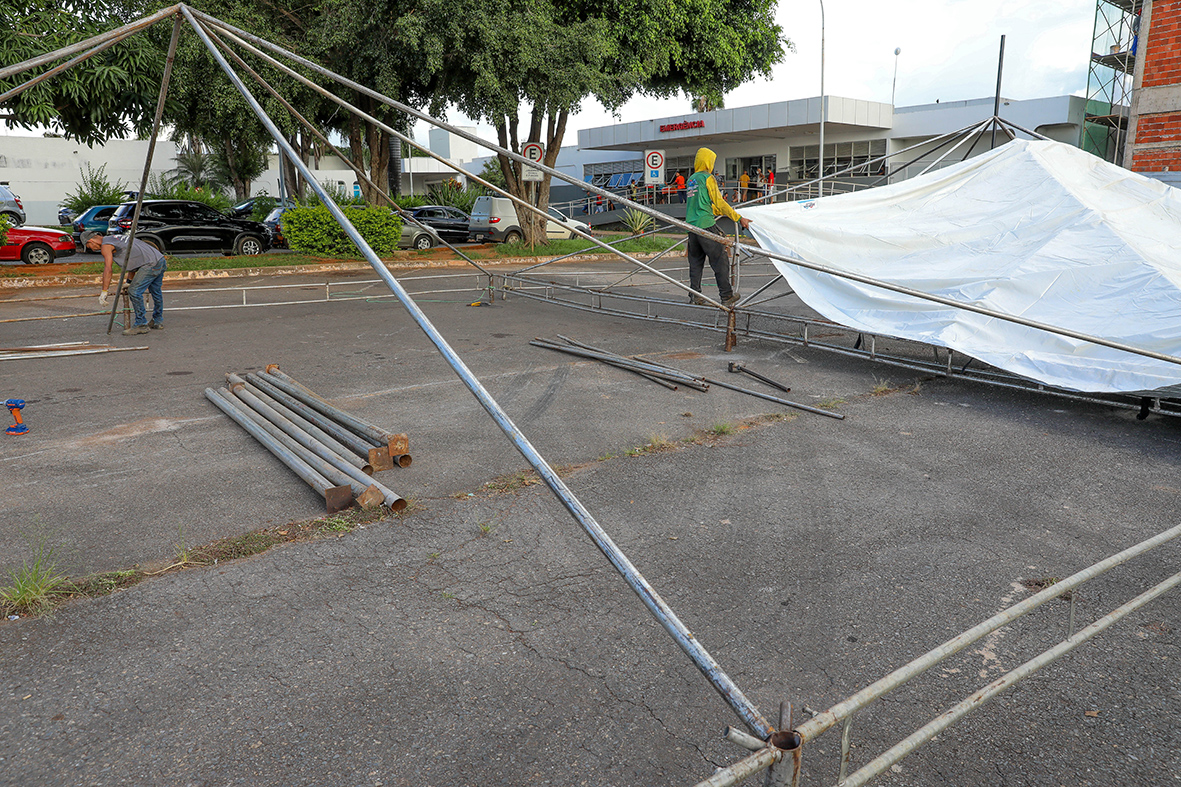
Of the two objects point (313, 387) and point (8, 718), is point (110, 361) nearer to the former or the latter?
point (313, 387)

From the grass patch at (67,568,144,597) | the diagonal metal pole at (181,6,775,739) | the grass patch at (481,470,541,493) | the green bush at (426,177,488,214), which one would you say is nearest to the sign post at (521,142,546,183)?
the green bush at (426,177,488,214)

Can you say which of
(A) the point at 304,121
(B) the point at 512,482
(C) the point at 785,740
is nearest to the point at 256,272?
(A) the point at 304,121

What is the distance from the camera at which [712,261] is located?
10.3 m

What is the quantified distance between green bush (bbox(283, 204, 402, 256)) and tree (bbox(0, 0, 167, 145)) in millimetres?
5237

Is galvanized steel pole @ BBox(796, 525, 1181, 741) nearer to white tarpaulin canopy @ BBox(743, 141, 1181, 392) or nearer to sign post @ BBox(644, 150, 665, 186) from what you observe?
white tarpaulin canopy @ BBox(743, 141, 1181, 392)

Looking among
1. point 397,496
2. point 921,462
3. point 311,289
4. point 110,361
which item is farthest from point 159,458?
point 311,289

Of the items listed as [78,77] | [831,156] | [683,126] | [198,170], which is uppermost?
[683,126]

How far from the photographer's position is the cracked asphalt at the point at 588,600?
2.77 m

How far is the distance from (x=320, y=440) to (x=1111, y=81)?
1490 inches

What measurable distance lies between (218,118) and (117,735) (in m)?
21.4

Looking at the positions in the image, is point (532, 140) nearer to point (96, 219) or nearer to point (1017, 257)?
point (96, 219)

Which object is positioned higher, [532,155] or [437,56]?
[437,56]

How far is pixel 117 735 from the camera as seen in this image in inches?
111

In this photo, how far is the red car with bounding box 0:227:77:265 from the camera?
19625 millimetres
